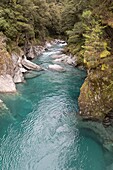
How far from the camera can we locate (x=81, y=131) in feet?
50.2

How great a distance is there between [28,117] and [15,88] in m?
5.80

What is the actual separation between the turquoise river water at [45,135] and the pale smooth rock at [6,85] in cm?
85

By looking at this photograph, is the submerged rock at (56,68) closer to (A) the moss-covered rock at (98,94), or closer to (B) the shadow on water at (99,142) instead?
(A) the moss-covered rock at (98,94)

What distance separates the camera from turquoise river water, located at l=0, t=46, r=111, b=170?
40.1 ft

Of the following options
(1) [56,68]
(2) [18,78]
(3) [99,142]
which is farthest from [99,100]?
(1) [56,68]

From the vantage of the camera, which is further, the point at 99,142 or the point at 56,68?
the point at 56,68

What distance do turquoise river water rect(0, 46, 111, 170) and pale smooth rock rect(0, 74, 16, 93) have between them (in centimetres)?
85

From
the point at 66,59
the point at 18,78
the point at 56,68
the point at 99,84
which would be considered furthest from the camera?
the point at 66,59

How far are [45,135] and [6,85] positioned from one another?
27.7 ft

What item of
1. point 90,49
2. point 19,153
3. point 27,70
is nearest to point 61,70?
point 27,70

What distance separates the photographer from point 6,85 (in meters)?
21.3

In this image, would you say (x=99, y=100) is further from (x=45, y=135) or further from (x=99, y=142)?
(x=45, y=135)

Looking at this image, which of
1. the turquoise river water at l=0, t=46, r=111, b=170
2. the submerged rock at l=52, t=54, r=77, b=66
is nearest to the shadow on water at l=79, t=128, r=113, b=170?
the turquoise river water at l=0, t=46, r=111, b=170

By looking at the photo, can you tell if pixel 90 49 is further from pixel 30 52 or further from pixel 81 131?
pixel 30 52
